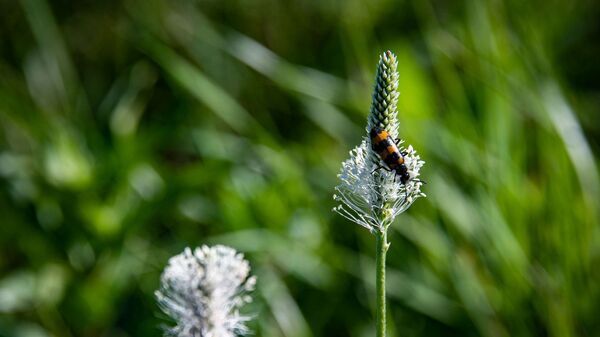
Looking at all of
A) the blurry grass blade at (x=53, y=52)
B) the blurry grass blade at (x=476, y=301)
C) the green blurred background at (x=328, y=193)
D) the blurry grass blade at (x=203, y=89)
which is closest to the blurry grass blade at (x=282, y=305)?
the green blurred background at (x=328, y=193)

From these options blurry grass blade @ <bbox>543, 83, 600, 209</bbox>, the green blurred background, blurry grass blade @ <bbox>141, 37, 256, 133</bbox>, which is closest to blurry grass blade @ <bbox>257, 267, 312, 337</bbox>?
the green blurred background

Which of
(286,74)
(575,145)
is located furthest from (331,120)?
(575,145)

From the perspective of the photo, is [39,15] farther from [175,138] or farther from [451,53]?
[451,53]

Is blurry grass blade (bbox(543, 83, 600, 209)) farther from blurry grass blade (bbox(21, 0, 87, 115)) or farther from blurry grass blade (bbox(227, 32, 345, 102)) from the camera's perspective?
blurry grass blade (bbox(21, 0, 87, 115))

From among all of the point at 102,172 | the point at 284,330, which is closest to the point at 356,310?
the point at 284,330

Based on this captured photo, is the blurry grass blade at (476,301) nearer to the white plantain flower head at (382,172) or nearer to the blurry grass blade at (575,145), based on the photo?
the blurry grass blade at (575,145)

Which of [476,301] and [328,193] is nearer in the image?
[476,301]

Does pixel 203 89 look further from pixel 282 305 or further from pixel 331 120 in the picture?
pixel 282 305
